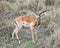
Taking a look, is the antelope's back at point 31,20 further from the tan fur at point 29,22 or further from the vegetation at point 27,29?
the vegetation at point 27,29

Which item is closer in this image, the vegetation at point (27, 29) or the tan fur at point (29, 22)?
the vegetation at point (27, 29)

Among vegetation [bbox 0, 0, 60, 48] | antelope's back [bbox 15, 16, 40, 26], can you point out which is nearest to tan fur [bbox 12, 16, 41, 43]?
antelope's back [bbox 15, 16, 40, 26]

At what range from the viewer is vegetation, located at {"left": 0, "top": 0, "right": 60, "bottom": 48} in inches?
388

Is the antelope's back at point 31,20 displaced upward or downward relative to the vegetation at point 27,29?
upward

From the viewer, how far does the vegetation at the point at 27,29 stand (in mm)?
9859

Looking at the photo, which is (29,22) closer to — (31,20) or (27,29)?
(31,20)

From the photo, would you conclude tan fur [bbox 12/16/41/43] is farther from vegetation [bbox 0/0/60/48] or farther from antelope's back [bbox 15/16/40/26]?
vegetation [bbox 0/0/60/48]

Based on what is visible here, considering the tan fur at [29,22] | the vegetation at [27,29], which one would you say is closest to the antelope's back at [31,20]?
the tan fur at [29,22]

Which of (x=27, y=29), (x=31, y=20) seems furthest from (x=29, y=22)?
(x=27, y=29)

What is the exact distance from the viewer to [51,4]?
13891 mm

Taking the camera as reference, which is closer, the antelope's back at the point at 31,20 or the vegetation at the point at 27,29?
the vegetation at the point at 27,29

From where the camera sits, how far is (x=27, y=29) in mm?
11492

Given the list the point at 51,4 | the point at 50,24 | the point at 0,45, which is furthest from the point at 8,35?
the point at 51,4

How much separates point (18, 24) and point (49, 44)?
1.59 meters
